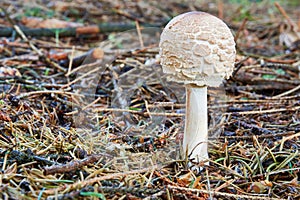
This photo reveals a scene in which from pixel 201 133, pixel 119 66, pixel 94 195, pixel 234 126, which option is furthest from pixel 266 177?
pixel 119 66

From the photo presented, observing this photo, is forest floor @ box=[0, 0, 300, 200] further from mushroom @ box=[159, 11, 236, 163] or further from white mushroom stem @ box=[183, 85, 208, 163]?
mushroom @ box=[159, 11, 236, 163]

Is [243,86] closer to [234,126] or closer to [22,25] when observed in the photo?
[234,126]

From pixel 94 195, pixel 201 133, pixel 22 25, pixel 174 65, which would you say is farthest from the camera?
pixel 22 25

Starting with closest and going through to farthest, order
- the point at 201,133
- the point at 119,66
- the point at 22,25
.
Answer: the point at 201,133, the point at 119,66, the point at 22,25

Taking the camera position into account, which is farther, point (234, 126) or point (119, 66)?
point (119, 66)

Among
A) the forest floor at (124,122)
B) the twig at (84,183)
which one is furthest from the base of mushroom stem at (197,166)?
the twig at (84,183)

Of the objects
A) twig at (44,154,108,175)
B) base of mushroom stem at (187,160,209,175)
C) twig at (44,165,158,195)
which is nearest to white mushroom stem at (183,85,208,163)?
base of mushroom stem at (187,160,209,175)

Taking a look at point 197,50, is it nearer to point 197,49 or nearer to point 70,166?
point 197,49
